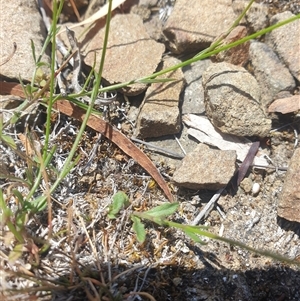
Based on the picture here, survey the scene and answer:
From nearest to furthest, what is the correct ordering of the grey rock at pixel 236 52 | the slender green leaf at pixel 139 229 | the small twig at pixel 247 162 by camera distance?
the slender green leaf at pixel 139 229 < the small twig at pixel 247 162 < the grey rock at pixel 236 52

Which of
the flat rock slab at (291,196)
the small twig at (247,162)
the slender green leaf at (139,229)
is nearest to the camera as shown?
the slender green leaf at (139,229)

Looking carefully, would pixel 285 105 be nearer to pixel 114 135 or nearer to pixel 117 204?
pixel 114 135

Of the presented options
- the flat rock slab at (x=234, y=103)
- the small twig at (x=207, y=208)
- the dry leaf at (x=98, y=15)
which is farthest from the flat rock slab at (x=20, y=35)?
the small twig at (x=207, y=208)

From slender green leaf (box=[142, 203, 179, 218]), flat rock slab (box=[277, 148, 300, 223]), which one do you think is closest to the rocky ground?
flat rock slab (box=[277, 148, 300, 223])

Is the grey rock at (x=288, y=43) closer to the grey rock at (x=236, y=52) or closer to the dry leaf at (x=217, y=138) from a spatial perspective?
the grey rock at (x=236, y=52)

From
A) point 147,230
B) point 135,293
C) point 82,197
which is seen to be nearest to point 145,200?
point 147,230

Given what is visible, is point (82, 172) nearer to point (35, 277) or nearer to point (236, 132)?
point (35, 277)

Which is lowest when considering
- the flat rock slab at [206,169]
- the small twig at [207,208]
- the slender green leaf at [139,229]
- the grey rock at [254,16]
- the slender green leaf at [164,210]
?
the small twig at [207,208]

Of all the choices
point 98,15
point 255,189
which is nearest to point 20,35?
point 98,15
